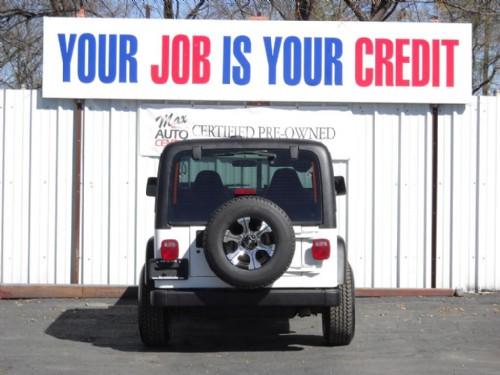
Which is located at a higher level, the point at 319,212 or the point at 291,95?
the point at 291,95

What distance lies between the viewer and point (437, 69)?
13266 millimetres

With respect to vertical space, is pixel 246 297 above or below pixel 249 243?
below

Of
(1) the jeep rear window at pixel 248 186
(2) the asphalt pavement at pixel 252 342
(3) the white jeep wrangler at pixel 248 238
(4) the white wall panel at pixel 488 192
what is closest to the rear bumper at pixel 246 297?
(3) the white jeep wrangler at pixel 248 238

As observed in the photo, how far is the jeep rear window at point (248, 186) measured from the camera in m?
8.84

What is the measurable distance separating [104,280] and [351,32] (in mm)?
4691

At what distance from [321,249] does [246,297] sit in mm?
780

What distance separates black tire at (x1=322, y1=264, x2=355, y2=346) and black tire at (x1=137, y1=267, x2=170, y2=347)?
4.88 ft

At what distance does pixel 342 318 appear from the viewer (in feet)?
29.8

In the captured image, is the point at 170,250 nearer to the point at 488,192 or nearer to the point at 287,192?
the point at 287,192

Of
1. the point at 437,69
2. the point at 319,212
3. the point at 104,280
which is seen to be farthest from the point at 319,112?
the point at 319,212

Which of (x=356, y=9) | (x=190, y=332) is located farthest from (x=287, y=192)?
(x=356, y=9)

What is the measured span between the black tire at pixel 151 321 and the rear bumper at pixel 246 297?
0.41m

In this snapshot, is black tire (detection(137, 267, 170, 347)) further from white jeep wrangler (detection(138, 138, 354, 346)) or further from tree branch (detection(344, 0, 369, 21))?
tree branch (detection(344, 0, 369, 21))

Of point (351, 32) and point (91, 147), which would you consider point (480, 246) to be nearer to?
point (351, 32)
